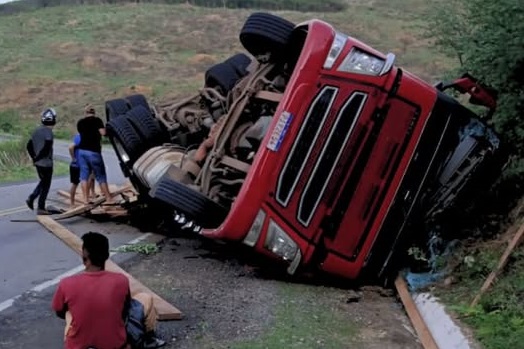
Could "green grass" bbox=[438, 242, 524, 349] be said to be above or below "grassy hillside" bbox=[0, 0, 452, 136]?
above

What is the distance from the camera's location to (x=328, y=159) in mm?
7613

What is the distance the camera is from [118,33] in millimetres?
61156

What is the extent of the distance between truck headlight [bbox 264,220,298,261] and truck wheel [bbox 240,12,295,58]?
2088mm

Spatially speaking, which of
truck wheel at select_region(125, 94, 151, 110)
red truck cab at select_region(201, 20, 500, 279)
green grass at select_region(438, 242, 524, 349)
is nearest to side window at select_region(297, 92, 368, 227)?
red truck cab at select_region(201, 20, 500, 279)

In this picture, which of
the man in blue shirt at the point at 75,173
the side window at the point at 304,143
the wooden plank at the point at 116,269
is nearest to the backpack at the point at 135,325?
the wooden plank at the point at 116,269

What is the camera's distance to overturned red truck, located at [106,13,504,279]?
24.5 ft

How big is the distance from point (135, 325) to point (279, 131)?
8.46ft

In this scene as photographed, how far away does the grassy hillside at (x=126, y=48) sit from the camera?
4781cm

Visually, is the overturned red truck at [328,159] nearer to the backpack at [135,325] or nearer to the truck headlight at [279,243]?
the truck headlight at [279,243]

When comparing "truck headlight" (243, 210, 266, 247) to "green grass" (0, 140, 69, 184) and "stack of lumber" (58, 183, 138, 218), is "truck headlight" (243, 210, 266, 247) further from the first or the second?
"green grass" (0, 140, 69, 184)

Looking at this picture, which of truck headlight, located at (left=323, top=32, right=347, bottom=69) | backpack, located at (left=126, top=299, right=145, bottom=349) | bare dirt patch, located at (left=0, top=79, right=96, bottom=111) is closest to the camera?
backpack, located at (left=126, top=299, right=145, bottom=349)

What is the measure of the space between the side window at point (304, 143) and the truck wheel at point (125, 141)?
12.7ft

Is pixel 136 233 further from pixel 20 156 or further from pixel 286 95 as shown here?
pixel 20 156

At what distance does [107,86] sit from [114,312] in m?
45.9
